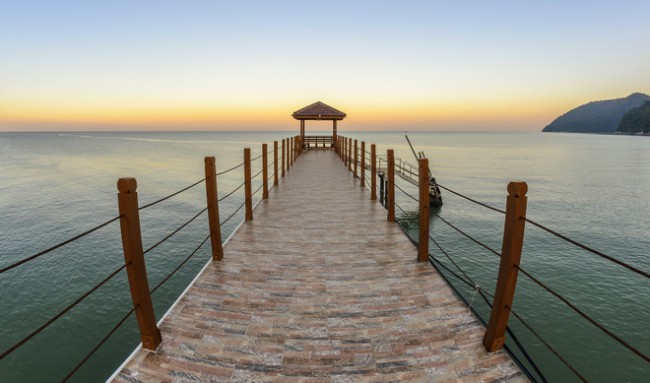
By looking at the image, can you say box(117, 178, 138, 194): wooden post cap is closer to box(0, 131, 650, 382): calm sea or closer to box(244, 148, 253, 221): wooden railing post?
box(244, 148, 253, 221): wooden railing post

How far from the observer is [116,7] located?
1301 centimetres

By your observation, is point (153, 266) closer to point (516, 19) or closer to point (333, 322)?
point (333, 322)

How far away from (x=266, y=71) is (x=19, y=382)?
2625 cm

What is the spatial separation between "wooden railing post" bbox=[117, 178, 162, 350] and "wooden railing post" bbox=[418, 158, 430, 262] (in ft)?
9.17

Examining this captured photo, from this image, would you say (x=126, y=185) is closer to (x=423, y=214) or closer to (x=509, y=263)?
A: (x=509, y=263)

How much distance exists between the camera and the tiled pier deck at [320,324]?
2133 mm

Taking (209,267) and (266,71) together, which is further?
(266,71)

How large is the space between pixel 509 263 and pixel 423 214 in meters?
1.72

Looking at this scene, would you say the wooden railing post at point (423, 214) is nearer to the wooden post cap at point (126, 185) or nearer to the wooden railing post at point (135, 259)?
the wooden railing post at point (135, 259)

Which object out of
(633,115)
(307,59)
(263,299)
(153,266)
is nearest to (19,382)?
(153,266)

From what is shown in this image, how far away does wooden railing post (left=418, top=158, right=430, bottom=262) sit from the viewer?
380 cm

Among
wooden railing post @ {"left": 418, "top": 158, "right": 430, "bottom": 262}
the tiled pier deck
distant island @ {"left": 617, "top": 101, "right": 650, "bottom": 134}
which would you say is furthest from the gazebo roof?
distant island @ {"left": 617, "top": 101, "right": 650, "bottom": 134}

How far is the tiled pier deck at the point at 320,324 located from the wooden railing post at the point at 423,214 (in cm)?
17

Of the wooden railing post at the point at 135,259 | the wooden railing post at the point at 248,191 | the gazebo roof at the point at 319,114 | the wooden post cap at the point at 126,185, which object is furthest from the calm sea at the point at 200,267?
the gazebo roof at the point at 319,114
